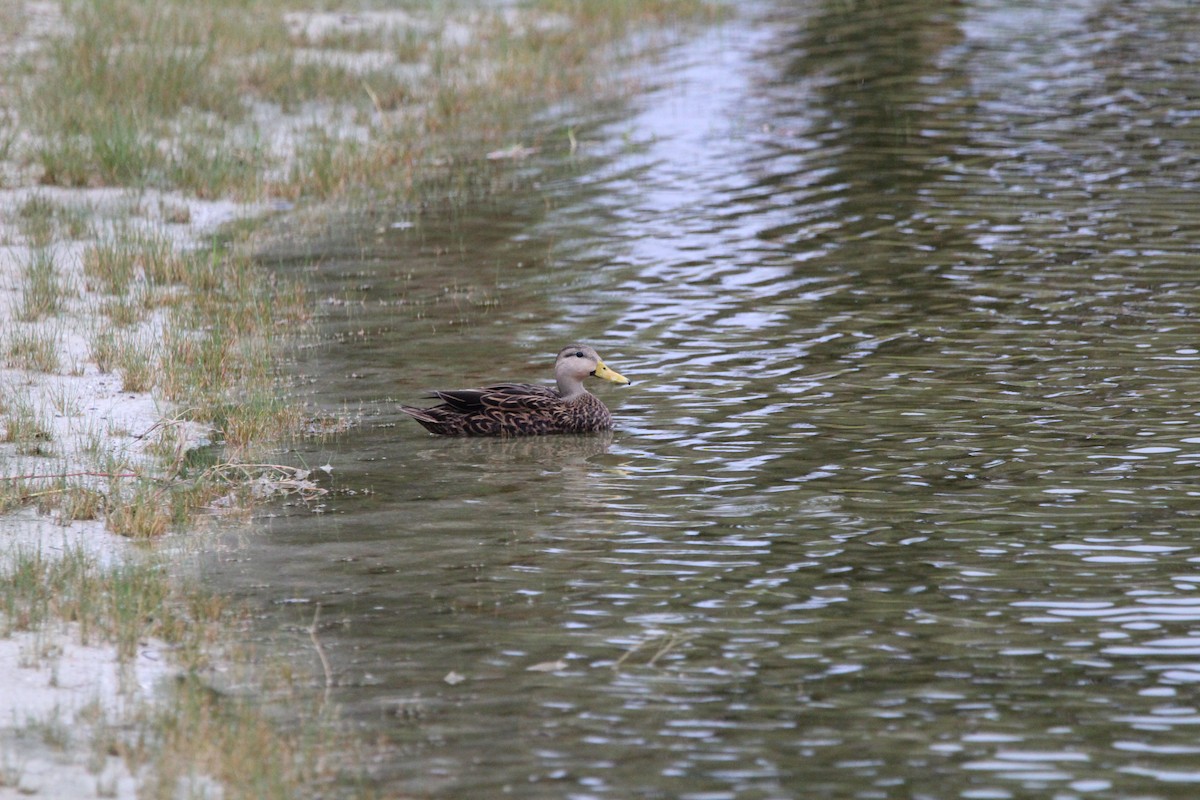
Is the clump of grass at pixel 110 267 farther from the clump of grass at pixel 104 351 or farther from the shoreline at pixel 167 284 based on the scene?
the clump of grass at pixel 104 351

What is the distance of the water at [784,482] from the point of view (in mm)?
6453

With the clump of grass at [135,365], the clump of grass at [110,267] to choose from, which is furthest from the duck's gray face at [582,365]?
the clump of grass at [110,267]

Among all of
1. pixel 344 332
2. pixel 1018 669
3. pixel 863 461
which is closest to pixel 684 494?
pixel 863 461

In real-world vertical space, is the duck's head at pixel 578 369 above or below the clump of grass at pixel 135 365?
below

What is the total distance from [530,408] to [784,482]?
2.28 metres

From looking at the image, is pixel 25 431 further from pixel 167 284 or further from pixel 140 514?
pixel 167 284

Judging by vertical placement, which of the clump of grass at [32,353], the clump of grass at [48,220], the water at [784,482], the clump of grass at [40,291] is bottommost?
the water at [784,482]

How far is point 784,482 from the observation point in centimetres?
948

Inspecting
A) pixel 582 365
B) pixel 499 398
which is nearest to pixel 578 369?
pixel 582 365

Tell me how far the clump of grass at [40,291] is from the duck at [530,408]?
3.28m

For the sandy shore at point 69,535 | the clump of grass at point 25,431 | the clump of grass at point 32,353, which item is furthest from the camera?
the clump of grass at point 32,353

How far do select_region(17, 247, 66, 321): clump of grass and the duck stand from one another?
3277mm

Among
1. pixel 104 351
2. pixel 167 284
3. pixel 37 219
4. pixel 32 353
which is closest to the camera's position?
pixel 32 353

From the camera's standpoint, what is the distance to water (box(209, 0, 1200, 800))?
645 cm
